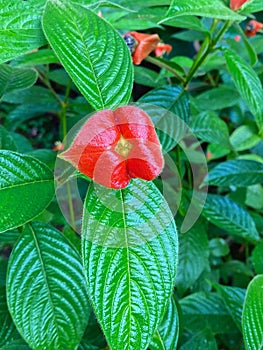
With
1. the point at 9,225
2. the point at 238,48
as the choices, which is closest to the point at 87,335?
the point at 9,225

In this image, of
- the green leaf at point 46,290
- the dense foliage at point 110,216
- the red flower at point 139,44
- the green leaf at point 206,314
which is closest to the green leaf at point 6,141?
the dense foliage at point 110,216

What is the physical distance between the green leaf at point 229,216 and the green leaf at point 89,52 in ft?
1.74

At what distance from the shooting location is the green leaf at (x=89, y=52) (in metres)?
0.57

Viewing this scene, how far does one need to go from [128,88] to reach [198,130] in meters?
0.54

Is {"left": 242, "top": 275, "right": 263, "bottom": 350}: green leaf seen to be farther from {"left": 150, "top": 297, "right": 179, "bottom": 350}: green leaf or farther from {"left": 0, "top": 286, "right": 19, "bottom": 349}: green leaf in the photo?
{"left": 0, "top": 286, "right": 19, "bottom": 349}: green leaf

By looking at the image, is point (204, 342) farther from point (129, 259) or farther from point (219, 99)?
point (219, 99)

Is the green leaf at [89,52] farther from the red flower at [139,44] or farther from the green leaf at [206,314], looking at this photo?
the green leaf at [206,314]

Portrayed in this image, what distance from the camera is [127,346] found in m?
0.51

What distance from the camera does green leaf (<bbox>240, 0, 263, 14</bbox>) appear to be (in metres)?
0.82

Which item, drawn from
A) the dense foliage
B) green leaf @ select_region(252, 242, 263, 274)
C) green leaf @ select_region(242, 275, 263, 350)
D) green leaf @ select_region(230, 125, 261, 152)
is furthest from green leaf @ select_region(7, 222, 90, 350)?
green leaf @ select_region(230, 125, 261, 152)

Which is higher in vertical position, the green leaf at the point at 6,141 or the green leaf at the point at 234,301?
the green leaf at the point at 6,141

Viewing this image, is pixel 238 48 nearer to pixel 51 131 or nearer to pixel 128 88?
pixel 128 88

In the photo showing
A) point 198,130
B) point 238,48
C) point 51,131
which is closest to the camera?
point 198,130

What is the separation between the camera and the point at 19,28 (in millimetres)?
605
